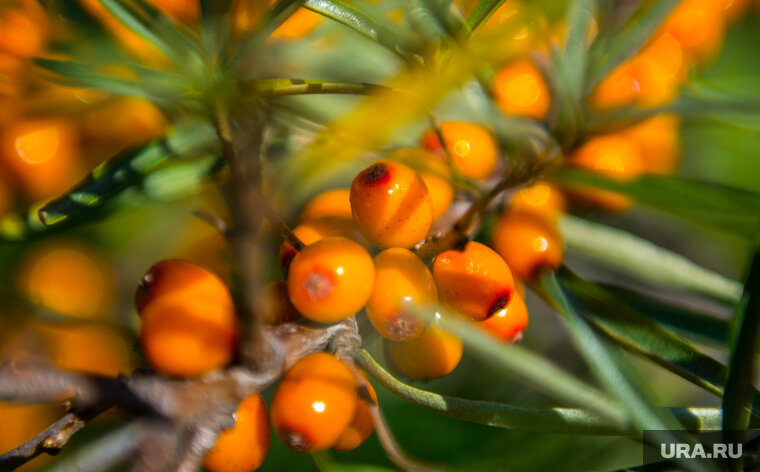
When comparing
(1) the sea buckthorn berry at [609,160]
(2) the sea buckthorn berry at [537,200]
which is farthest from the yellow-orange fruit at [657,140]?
(2) the sea buckthorn berry at [537,200]

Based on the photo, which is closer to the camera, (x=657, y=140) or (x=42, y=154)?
(x=42, y=154)

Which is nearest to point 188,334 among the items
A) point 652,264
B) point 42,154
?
point 42,154

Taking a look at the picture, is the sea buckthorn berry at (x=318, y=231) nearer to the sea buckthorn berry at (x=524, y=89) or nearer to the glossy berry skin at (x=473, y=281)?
the glossy berry skin at (x=473, y=281)

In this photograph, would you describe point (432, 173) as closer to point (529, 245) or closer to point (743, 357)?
point (529, 245)

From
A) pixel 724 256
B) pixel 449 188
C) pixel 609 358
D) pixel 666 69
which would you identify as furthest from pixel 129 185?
pixel 724 256

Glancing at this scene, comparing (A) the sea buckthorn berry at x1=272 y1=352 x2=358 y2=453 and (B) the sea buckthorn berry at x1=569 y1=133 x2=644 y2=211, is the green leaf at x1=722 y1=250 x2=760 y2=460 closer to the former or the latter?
(B) the sea buckthorn berry at x1=569 y1=133 x2=644 y2=211

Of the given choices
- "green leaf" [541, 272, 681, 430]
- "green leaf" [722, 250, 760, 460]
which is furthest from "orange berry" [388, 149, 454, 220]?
"green leaf" [722, 250, 760, 460]
